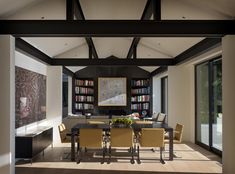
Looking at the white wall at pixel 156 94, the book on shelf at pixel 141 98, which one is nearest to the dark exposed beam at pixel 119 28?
the white wall at pixel 156 94

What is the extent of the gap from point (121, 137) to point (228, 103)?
2460 mm

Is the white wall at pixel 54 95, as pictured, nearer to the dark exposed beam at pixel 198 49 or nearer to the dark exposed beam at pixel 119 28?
the dark exposed beam at pixel 198 49

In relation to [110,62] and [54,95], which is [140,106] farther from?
[54,95]

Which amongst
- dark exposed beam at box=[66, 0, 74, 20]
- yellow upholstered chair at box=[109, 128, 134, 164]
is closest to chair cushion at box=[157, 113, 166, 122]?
yellow upholstered chair at box=[109, 128, 134, 164]

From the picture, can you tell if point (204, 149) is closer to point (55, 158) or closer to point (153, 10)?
point (55, 158)

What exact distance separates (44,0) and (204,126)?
561 centimetres

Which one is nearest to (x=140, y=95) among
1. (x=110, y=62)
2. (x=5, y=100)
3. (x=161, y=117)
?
(x=161, y=117)

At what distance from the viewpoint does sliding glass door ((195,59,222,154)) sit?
696 centimetres

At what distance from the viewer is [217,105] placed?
7.08 meters

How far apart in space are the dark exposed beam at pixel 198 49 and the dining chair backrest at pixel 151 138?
81.1 inches

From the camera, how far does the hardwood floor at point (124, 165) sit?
560cm

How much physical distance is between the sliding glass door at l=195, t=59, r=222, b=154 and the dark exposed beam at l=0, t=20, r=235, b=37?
8.49 feet

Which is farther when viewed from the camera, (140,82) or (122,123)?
(140,82)

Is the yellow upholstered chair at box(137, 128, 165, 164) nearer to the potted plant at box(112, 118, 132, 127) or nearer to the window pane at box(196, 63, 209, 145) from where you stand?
the potted plant at box(112, 118, 132, 127)
